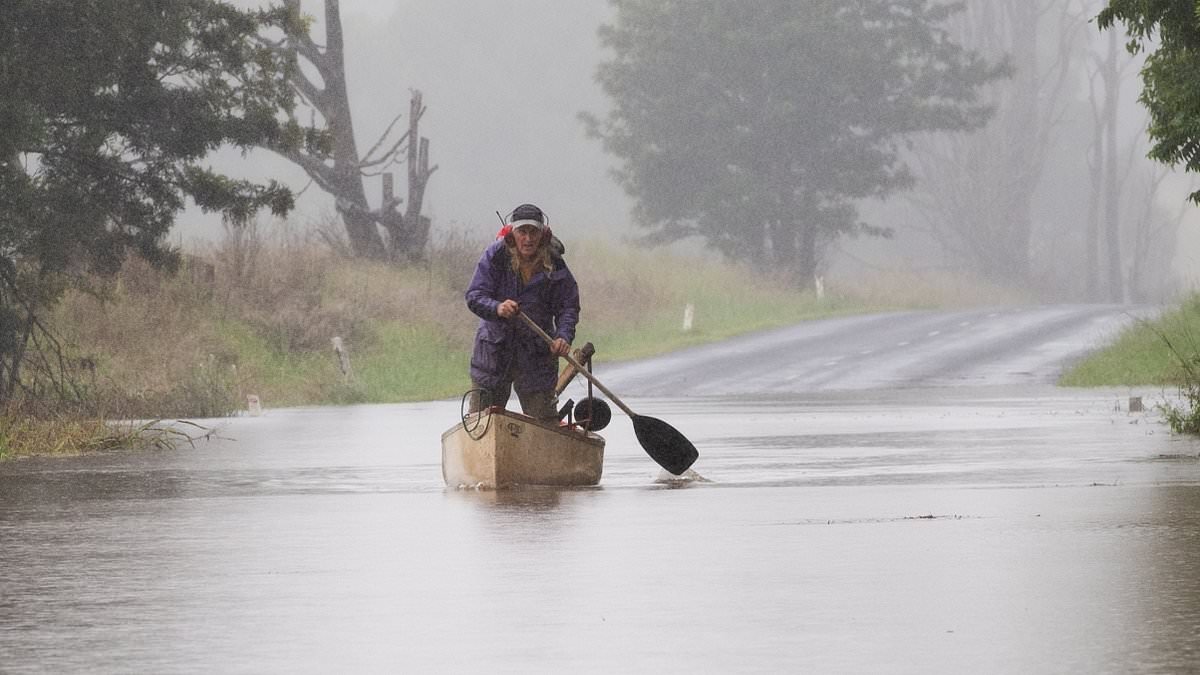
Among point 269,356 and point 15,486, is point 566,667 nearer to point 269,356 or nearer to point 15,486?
point 15,486

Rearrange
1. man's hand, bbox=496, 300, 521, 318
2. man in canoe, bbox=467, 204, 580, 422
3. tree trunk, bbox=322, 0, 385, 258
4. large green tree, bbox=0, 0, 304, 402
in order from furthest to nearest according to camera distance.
Answer: tree trunk, bbox=322, 0, 385, 258
large green tree, bbox=0, 0, 304, 402
man in canoe, bbox=467, 204, 580, 422
man's hand, bbox=496, 300, 521, 318

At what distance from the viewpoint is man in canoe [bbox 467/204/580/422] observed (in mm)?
17031

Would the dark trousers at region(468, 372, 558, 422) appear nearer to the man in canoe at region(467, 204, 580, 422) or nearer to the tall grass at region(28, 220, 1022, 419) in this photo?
the man in canoe at region(467, 204, 580, 422)

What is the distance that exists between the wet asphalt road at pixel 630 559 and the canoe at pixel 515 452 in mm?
187

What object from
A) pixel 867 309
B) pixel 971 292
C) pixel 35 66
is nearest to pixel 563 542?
pixel 35 66

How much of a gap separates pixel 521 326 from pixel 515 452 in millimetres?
885

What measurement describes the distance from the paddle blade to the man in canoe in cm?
119

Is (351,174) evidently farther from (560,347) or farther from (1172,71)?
(560,347)

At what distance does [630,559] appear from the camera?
1268 centimetres

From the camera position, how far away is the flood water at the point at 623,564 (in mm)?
9367

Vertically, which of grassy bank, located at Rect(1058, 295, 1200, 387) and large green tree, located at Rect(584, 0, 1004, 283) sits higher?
large green tree, located at Rect(584, 0, 1004, 283)

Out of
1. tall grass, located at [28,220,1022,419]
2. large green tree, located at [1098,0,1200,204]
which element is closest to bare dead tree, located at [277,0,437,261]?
tall grass, located at [28,220,1022,419]

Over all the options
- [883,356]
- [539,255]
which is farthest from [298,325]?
[539,255]

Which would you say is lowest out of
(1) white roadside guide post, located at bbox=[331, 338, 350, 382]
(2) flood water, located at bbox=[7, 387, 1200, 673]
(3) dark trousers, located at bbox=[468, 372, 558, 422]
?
(2) flood water, located at bbox=[7, 387, 1200, 673]
